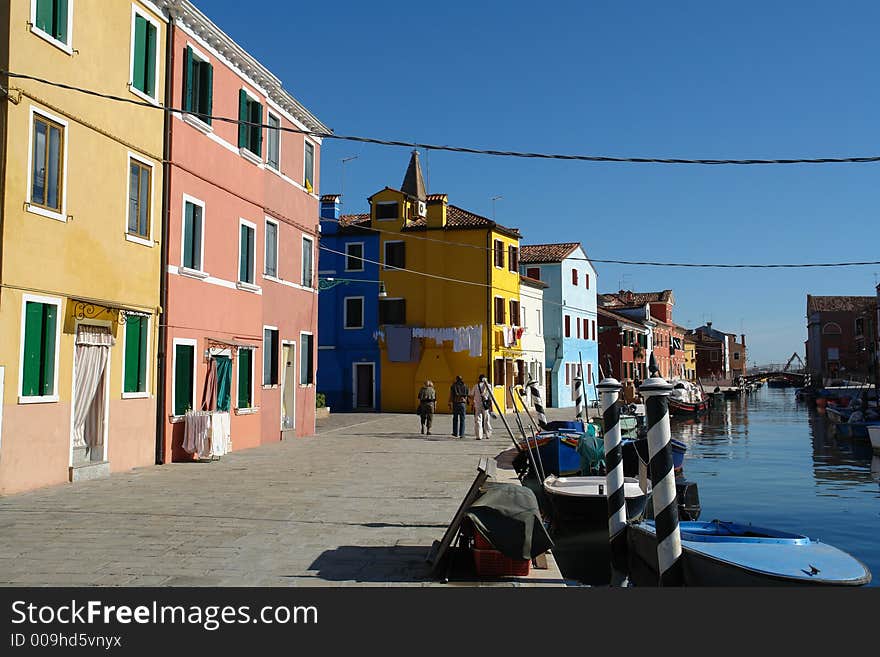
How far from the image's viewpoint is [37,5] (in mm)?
11992

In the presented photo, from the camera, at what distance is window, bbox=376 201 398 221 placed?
37281 millimetres

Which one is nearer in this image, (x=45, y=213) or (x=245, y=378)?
(x=45, y=213)

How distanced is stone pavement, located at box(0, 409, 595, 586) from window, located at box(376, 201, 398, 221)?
871 inches

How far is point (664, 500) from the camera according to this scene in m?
8.36

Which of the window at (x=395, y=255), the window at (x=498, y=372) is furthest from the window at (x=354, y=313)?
the window at (x=498, y=372)

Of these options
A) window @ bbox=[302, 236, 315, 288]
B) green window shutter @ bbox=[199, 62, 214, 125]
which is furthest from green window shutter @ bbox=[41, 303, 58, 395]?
window @ bbox=[302, 236, 315, 288]

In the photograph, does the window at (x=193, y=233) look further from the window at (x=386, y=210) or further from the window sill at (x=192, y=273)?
the window at (x=386, y=210)

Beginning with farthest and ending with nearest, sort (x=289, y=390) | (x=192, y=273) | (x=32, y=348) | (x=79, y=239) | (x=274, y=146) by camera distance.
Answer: (x=289, y=390) < (x=274, y=146) < (x=192, y=273) < (x=79, y=239) < (x=32, y=348)

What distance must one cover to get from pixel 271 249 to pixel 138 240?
20.1 feet

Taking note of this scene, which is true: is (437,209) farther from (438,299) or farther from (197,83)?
(197,83)

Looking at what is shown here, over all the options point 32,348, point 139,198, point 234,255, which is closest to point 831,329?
point 234,255

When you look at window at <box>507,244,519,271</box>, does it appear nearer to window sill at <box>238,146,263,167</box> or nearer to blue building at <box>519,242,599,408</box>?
blue building at <box>519,242,599,408</box>

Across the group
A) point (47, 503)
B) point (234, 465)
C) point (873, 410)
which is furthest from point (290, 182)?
point (873, 410)

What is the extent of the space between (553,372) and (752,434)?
12.2 m
